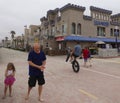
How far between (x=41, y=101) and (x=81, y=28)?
1376 inches

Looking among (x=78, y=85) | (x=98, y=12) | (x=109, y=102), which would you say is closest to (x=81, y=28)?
(x=98, y=12)

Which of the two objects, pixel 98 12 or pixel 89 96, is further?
pixel 98 12

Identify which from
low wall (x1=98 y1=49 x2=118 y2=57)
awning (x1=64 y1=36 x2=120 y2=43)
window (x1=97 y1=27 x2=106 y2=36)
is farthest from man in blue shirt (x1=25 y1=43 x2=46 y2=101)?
window (x1=97 y1=27 x2=106 y2=36)

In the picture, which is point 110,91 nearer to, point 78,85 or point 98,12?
point 78,85

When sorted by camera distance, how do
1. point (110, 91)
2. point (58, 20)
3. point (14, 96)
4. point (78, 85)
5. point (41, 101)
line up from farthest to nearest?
point (58, 20) → point (78, 85) → point (110, 91) → point (14, 96) → point (41, 101)

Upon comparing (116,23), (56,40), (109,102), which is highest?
(116,23)

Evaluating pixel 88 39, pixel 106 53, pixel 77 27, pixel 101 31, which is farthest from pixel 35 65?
pixel 101 31

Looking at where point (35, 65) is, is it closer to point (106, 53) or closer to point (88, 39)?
point (106, 53)

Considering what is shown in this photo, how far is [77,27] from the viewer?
40188 mm

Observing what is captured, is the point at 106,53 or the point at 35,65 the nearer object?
the point at 35,65

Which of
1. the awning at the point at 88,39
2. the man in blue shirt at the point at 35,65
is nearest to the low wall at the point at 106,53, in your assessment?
the awning at the point at 88,39

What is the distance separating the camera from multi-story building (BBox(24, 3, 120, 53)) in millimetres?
39312

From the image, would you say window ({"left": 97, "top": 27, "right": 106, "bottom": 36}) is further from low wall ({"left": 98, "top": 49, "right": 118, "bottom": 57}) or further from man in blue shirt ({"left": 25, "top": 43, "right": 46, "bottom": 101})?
man in blue shirt ({"left": 25, "top": 43, "right": 46, "bottom": 101})

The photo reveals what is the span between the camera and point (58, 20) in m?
43.3
